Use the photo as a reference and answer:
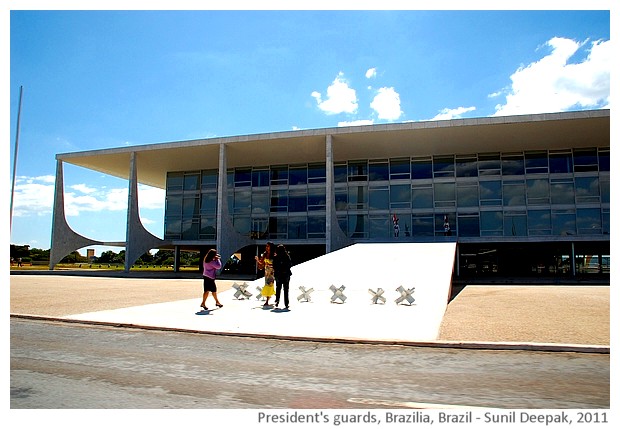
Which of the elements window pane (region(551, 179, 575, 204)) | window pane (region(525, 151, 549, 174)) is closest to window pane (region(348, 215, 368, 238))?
window pane (region(525, 151, 549, 174))

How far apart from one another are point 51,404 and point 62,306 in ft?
32.7

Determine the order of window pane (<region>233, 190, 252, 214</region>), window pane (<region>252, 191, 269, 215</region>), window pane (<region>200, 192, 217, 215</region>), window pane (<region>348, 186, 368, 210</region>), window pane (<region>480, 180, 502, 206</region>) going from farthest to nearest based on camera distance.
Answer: window pane (<region>200, 192, 217, 215</region>) → window pane (<region>233, 190, 252, 214</region>) → window pane (<region>252, 191, 269, 215</region>) → window pane (<region>348, 186, 368, 210</region>) → window pane (<region>480, 180, 502, 206</region>)

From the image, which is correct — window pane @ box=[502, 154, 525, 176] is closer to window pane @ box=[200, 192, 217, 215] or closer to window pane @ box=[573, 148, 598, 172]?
window pane @ box=[573, 148, 598, 172]

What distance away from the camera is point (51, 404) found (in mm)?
4723

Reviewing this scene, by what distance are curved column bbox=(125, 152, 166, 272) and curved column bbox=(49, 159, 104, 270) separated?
5.07m

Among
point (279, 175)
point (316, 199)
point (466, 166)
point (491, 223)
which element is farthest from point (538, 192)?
point (279, 175)

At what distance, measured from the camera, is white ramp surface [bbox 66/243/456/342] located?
9.60 metres

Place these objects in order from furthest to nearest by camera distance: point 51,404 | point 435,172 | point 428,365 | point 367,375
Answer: point 435,172 → point 428,365 → point 367,375 → point 51,404

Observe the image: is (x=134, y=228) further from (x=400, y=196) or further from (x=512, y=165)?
(x=512, y=165)

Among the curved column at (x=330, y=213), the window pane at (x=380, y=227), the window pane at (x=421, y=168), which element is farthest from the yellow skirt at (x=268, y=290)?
the window pane at (x=421, y=168)

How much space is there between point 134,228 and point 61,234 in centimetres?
777

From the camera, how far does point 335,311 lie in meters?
12.2
